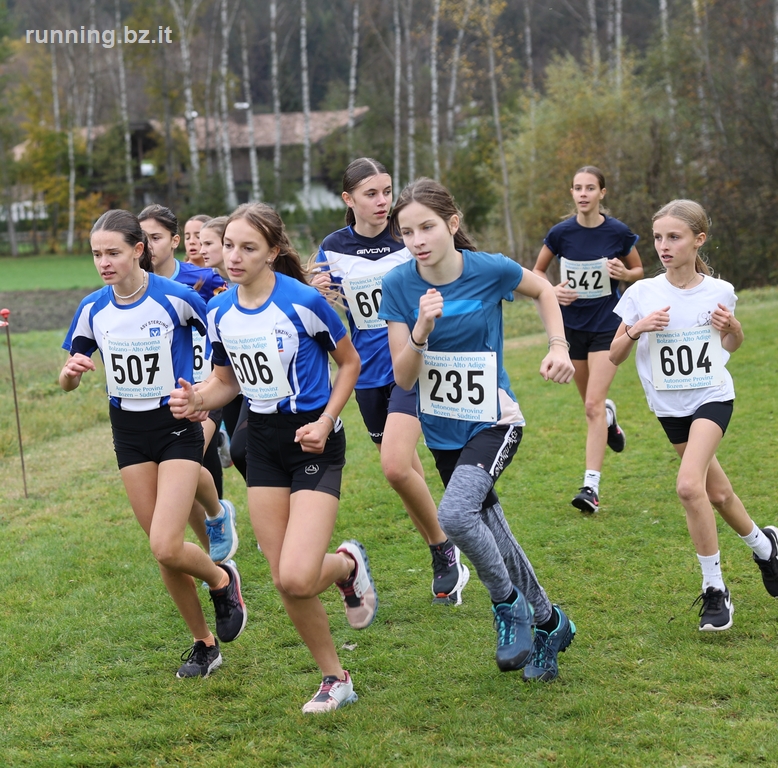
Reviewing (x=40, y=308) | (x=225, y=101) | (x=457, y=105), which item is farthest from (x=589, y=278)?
(x=457, y=105)

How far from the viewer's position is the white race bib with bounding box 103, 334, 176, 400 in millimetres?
4477

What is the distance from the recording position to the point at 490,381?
4051 mm

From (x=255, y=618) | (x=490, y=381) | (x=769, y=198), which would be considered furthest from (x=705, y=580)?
(x=769, y=198)

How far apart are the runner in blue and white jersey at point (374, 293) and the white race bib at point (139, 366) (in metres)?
1.06

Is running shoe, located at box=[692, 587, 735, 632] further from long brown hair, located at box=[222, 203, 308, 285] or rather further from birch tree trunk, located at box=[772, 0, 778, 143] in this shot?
birch tree trunk, located at box=[772, 0, 778, 143]

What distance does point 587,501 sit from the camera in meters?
6.73

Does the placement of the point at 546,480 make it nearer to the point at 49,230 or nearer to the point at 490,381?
the point at 490,381

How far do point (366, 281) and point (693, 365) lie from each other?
6.15ft

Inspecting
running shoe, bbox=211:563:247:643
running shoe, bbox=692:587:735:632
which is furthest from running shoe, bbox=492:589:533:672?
running shoe, bbox=211:563:247:643

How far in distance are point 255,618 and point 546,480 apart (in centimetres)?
332

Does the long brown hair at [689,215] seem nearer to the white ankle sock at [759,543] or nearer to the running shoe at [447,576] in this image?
A: the white ankle sock at [759,543]

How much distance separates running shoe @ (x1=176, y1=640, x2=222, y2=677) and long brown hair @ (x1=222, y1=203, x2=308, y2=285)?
1869mm

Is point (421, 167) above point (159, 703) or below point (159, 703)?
above

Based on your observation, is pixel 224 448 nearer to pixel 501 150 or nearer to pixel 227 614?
pixel 227 614
